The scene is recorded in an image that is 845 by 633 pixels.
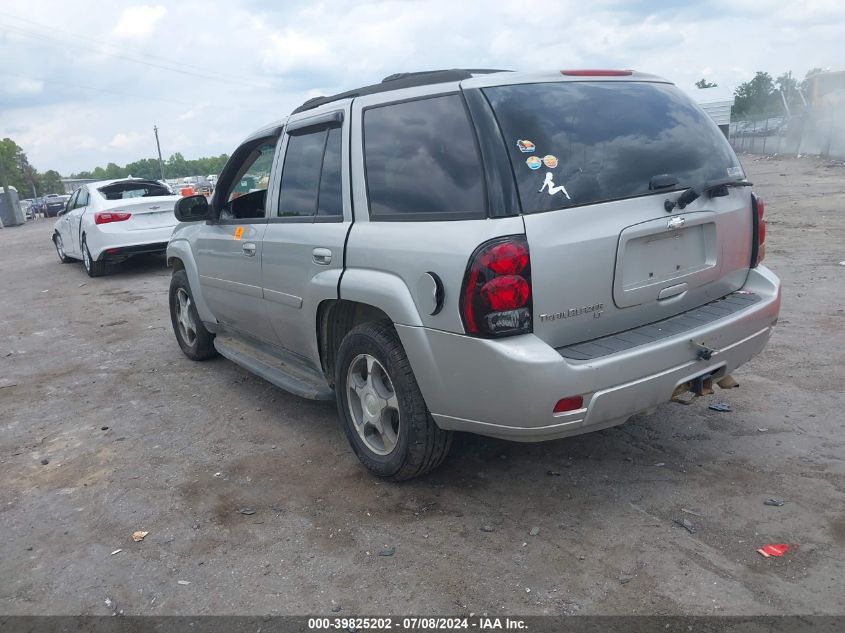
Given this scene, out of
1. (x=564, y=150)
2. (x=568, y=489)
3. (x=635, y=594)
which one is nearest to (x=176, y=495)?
(x=568, y=489)

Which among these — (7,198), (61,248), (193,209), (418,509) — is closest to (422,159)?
(418,509)

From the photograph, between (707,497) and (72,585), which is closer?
(72,585)

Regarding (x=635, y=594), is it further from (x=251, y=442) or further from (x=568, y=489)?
(x=251, y=442)

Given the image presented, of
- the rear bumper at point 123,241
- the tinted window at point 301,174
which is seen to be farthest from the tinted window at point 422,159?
the rear bumper at point 123,241

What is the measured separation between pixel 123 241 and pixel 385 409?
946 centimetres

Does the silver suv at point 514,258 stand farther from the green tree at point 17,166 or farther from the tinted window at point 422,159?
the green tree at point 17,166

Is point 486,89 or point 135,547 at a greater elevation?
point 486,89

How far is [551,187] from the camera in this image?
10.2ft

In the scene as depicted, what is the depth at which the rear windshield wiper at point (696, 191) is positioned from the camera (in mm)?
3328

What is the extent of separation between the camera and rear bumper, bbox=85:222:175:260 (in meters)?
11.7

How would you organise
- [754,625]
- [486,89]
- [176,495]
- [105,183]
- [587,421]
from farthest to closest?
1. [105,183]
2. [176,495]
3. [486,89]
4. [587,421]
5. [754,625]

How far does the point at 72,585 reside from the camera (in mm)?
3168

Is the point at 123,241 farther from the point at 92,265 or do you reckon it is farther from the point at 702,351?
the point at 702,351

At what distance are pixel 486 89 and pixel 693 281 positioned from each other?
54.4 inches
